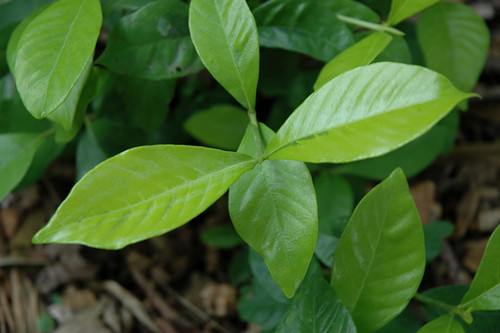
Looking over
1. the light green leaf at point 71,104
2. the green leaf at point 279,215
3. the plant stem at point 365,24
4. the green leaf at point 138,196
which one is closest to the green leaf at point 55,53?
the light green leaf at point 71,104

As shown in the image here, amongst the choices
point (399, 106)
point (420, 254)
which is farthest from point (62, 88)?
point (420, 254)

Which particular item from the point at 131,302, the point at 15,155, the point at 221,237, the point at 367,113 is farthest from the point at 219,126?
the point at 367,113

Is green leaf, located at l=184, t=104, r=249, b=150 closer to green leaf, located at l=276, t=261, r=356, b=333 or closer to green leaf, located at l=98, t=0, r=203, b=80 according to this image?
green leaf, located at l=98, t=0, r=203, b=80

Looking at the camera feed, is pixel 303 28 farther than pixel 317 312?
Yes

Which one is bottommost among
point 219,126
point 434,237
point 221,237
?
point 221,237

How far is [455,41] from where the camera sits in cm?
100

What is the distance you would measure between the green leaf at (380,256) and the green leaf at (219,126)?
518 millimetres

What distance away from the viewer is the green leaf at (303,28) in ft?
2.68

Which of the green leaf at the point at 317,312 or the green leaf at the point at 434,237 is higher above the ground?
the green leaf at the point at 317,312

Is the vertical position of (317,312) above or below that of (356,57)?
below

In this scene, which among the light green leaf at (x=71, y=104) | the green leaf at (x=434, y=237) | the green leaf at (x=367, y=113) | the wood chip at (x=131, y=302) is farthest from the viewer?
the wood chip at (x=131, y=302)

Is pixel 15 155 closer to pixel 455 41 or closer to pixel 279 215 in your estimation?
pixel 279 215

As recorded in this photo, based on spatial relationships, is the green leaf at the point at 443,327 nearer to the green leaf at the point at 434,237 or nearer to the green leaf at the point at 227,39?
the green leaf at the point at 434,237

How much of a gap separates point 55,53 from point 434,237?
814 mm
